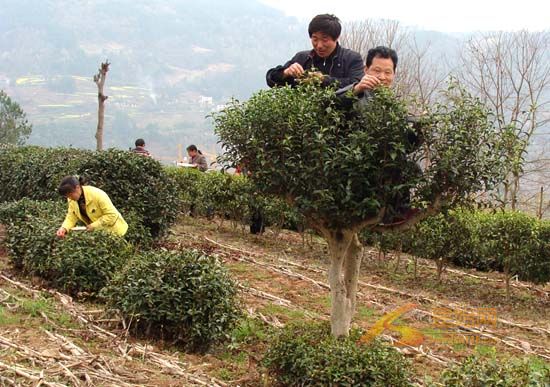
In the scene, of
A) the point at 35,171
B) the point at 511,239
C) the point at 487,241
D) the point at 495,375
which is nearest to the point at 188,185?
the point at 35,171

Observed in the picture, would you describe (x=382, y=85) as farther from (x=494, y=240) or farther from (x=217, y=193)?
(x=217, y=193)

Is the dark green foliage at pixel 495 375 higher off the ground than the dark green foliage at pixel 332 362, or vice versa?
the dark green foliage at pixel 495 375

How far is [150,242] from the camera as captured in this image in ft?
35.0

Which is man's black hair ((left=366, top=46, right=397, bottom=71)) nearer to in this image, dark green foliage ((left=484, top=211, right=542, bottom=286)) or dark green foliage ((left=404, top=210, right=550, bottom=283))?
dark green foliage ((left=404, top=210, right=550, bottom=283))

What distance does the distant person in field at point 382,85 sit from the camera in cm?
462

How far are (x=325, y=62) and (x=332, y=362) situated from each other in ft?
7.09

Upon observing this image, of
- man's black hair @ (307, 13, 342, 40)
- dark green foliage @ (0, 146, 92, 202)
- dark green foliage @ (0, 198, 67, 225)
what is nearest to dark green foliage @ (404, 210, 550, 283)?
man's black hair @ (307, 13, 342, 40)

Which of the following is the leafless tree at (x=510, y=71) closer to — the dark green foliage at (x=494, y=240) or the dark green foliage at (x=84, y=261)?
the dark green foliage at (x=494, y=240)

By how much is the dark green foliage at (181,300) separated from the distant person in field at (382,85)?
200 centimetres

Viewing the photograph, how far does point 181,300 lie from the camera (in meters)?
6.08

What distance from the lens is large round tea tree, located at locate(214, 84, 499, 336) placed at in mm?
4562

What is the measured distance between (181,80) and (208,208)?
3779 inches

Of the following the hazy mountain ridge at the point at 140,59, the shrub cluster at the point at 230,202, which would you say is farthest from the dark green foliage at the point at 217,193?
the hazy mountain ridge at the point at 140,59

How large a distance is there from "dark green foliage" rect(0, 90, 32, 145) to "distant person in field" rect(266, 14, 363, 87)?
32.7 metres
